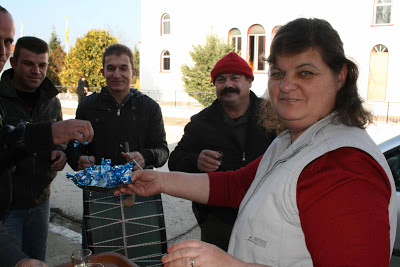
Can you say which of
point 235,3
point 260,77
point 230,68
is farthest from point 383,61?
point 230,68

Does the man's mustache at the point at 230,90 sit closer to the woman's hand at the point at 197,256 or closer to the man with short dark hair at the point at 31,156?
the man with short dark hair at the point at 31,156

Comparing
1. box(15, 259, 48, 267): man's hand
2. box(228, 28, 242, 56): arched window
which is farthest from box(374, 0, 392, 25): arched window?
box(15, 259, 48, 267): man's hand

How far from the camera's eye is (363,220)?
1.01m

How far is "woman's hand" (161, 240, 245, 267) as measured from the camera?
3.89 ft

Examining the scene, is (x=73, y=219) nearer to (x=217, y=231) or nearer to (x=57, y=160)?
(x=57, y=160)

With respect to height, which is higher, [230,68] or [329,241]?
[230,68]

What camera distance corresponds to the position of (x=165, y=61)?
79.3 feet

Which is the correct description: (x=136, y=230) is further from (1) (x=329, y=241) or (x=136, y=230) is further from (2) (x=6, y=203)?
(1) (x=329, y=241)

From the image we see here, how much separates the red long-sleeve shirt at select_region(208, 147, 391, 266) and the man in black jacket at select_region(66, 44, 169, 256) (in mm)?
2082

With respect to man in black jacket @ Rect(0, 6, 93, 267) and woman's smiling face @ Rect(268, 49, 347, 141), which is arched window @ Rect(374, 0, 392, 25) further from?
man in black jacket @ Rect(0, 6, 93, 267)

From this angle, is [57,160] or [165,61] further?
[165,61]

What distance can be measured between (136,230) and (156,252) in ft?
0.68

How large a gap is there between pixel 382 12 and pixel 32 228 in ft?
65.2

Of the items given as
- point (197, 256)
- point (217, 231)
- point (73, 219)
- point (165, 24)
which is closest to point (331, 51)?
point (197, 256)
